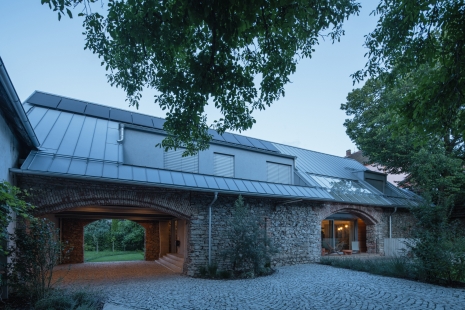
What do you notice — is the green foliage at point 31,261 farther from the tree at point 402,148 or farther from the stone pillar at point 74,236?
the tree at point 402,148

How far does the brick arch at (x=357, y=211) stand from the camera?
14439 millimetres

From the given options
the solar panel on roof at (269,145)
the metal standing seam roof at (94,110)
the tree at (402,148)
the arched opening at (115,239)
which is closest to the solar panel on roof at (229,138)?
the metal standing seam roof at (94,110)

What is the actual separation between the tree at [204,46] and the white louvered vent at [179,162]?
15.8 feet

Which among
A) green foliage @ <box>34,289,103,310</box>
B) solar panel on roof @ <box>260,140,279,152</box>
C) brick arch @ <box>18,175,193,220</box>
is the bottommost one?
green foliage @ <box>34,289,103,310</box>

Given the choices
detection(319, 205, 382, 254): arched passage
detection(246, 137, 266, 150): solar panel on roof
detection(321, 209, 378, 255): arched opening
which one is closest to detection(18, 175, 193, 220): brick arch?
detection(246, 137, 266, 150): solar panel on roof

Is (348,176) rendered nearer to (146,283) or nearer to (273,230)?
(273,230)

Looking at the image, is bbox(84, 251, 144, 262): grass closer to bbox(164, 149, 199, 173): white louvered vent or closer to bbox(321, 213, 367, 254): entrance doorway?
bbox(164, 149, 199, 173): white louvered vent

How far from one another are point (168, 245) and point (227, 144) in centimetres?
748

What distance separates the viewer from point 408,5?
192 inches

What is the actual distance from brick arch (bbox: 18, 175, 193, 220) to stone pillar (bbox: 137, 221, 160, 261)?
8.20 meters

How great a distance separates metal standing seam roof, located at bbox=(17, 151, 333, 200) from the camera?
820cm

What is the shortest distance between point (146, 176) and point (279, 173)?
6998 mm

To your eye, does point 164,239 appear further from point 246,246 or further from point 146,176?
point 146,176

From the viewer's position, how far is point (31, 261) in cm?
627
